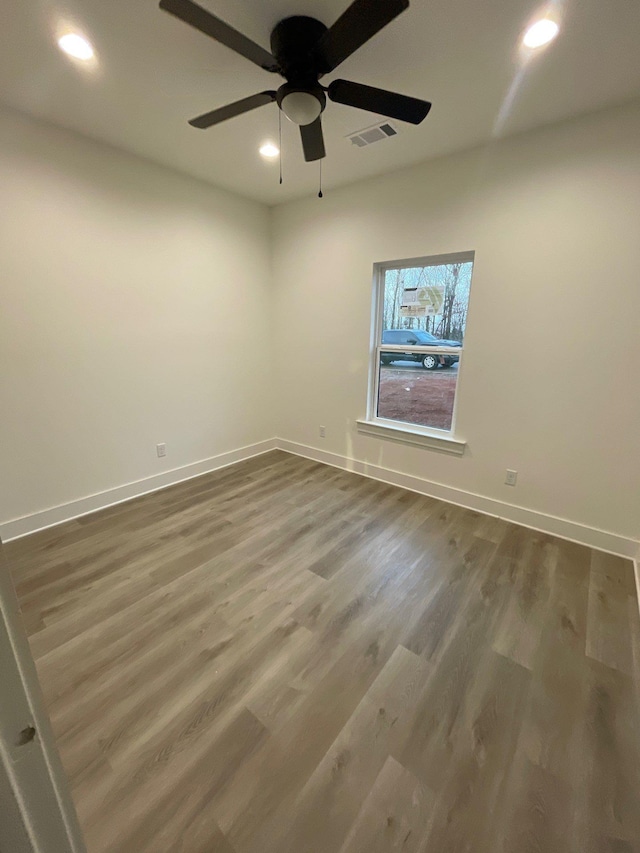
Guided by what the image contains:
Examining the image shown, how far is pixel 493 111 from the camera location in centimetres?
217

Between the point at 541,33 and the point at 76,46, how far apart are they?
2128mm

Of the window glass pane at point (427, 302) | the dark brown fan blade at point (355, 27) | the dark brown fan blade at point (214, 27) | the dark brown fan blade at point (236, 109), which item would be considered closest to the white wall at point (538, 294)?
the window glass pane at point (427, 302)

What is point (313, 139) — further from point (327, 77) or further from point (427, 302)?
point (427, 302)

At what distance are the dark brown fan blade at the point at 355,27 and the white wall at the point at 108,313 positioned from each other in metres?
1.97

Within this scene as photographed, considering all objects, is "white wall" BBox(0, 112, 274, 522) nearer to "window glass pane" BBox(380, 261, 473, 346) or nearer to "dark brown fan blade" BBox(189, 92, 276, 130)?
"dark brown fan blade" BBox(189, 92, 276, 130)

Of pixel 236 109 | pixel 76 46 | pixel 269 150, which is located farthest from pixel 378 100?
pixel 76 46

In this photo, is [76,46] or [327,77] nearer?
[76,46]

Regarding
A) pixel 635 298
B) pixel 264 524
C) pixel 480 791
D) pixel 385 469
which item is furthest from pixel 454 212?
pixel 480 791

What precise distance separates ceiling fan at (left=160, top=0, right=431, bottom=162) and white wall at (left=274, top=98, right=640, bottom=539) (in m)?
1.19

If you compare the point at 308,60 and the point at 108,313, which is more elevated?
the point at 308,60

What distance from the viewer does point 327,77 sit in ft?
6.34

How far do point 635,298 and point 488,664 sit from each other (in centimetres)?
227

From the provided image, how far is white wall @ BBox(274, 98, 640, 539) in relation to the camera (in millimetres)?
2246

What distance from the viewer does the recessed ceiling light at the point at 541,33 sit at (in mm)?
1552
